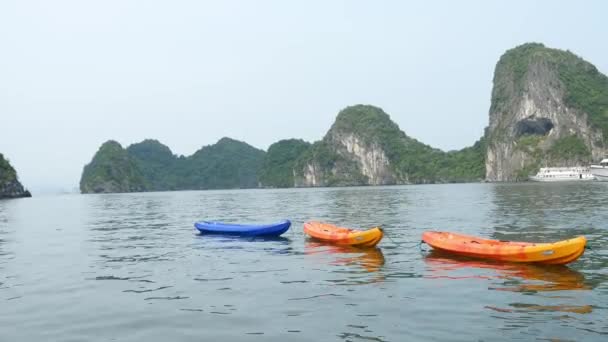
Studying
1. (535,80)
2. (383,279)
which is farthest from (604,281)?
(535,80)

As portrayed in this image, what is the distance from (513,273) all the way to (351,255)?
7.20 m

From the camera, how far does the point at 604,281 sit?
51.2 ft

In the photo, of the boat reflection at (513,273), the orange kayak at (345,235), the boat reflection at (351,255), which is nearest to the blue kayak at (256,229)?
the orange kayak at (345,235)

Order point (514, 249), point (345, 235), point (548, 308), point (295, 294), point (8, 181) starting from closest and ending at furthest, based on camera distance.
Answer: point (548, 308)
point (295, 294)
point (514, 249)
point (345, 235)
point (8, 181)

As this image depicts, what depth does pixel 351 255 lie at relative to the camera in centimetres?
2281

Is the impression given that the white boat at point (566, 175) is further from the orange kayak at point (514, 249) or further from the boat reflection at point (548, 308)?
the boat reflection at point (548, 308)

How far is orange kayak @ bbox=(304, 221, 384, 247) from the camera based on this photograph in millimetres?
24234

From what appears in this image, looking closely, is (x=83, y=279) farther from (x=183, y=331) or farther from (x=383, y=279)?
(x=383, y=279)

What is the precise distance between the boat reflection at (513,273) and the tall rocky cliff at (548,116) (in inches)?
6340

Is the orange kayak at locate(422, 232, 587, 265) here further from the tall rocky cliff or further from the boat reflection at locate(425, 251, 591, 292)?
the tall rocky cliff

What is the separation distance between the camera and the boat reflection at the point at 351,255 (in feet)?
66.3

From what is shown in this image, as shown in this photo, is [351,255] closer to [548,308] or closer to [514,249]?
[514,249]

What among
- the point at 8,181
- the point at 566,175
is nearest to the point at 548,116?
the point at 566,175

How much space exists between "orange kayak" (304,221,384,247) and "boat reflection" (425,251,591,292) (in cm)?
368
